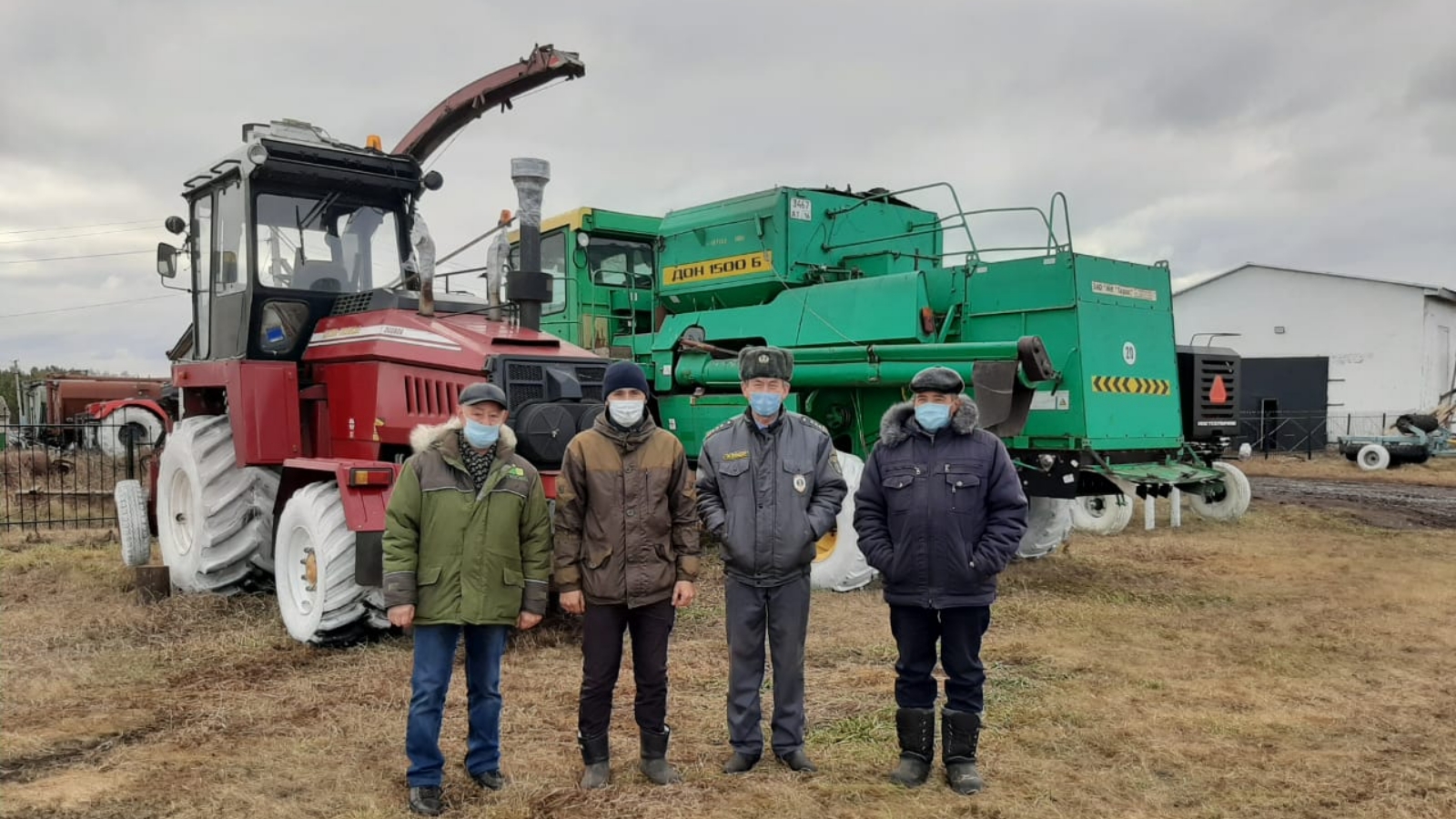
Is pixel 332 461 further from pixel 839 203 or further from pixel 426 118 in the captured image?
pixel 426 118

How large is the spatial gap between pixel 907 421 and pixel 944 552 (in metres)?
0.61

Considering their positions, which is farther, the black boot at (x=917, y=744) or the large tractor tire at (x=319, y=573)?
the large tractor tire at (x=319, y=573)

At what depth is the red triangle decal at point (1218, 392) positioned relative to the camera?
9742mm

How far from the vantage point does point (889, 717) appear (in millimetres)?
5348

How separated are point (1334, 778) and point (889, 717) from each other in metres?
1.94

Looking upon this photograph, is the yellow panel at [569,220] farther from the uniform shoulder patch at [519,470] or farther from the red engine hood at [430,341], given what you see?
the uniform shoulder patch at [519,470]

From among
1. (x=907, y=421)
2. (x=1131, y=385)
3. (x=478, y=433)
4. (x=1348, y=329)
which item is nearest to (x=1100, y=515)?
(x=1131, y=385)

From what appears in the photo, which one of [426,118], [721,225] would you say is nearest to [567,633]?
[721,225]

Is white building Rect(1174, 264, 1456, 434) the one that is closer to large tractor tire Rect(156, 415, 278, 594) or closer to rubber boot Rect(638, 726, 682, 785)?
large tractor tire Rect(156, 415, 278, 594)

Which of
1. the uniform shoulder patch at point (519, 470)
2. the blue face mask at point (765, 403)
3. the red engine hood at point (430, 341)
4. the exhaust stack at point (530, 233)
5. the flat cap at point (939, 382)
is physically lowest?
the uniform shoulder patch at point (519, 470)

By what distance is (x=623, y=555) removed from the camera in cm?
438

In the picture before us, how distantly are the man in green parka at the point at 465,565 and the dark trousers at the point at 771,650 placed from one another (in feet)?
2.87

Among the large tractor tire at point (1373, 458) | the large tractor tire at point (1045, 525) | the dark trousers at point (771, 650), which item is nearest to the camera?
the dark trousers at point (771, 650)

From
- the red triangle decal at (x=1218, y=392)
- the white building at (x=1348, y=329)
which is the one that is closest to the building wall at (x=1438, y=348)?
the white building at (x=1348, y=329)
